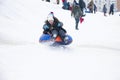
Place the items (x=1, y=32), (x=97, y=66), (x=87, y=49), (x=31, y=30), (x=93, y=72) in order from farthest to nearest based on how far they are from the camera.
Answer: (x=31, y=30) → (x=1, y=32) → (x=87, y=49) → (x=97, y=66) → (x=93, y=72)

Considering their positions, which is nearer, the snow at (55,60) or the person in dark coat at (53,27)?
the snow at (55,60)

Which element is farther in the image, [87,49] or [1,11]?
[1,11]

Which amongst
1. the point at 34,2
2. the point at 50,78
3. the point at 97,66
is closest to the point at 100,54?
the point at 97,66

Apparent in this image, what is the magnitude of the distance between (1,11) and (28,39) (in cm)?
450

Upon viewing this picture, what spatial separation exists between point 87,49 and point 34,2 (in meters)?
13.2

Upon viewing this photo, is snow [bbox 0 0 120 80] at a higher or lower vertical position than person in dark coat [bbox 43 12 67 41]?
lower

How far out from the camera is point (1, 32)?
A: 37.9 ft

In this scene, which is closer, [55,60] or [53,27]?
[55,60]

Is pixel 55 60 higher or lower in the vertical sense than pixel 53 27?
lower

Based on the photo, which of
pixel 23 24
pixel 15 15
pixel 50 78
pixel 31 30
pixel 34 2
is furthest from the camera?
pixel 34 2

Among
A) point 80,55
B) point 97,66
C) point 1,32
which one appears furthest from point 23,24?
point 97,66

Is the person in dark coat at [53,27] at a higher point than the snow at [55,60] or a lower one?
higher

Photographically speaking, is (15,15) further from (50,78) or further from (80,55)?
(50,78)

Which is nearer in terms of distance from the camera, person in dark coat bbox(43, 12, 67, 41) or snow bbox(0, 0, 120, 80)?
snow bbox(0, 0, 120, 80)
